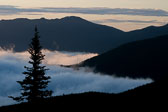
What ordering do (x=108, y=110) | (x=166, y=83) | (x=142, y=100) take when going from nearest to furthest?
1. (x=108, y=110)
2. (x=142, y=100)
3. (x=166, y=83)

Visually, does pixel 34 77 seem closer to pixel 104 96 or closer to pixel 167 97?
pixel 104 96

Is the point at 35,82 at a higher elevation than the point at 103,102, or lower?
lower

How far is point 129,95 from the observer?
28.0 meters

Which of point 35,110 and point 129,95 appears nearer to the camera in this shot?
point 35,110

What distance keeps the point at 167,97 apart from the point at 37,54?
3584cm

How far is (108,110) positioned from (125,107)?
1.20 m

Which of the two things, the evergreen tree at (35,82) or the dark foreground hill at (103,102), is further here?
the evergreen tree at (35,82)

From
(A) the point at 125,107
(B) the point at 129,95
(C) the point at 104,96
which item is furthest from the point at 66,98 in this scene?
(A) the point at 125,107

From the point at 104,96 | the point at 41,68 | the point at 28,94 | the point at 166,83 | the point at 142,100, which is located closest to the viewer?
the point at 142,100

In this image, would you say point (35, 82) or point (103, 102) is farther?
point (35, 82)

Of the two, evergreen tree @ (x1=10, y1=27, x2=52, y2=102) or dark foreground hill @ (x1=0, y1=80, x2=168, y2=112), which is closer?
dark foreground hill @ (x1=0, y1=80, x2=168, y2=112)

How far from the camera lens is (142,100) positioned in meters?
24.8

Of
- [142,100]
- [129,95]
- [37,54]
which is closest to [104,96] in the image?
[129,95]

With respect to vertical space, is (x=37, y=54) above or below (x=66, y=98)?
above
